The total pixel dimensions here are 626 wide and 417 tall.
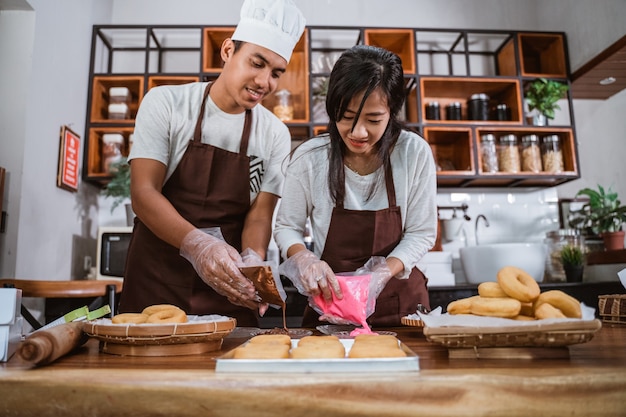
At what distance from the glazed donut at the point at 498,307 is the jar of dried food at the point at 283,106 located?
2924mm

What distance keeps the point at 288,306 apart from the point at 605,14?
126 inches

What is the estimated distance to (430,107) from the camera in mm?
3781

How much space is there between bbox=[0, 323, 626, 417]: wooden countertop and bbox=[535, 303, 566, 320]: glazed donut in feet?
0.41

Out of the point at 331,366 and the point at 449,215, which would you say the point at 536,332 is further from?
the point at 449,215

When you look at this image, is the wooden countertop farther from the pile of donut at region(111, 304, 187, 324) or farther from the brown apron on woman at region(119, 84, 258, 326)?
the brown apron on woman at region(119, 84, 258, 326)

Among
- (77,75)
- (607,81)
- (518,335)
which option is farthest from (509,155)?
(77,75)

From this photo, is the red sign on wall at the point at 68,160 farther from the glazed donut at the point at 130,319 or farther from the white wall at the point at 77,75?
the glazed donut at the point at 130,319

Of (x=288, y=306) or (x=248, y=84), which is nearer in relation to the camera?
(x=248, y=84)

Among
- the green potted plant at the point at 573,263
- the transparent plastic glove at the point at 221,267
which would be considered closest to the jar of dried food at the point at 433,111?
the green potted plant at the point at 573,263

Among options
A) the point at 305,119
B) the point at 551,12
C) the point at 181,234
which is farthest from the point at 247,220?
the point at 551,12

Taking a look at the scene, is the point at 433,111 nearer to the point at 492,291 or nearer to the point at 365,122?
the point at 365,122

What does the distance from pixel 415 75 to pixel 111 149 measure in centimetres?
242

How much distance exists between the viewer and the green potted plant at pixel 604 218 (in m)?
3.38

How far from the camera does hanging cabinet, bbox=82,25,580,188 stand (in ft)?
11.9
